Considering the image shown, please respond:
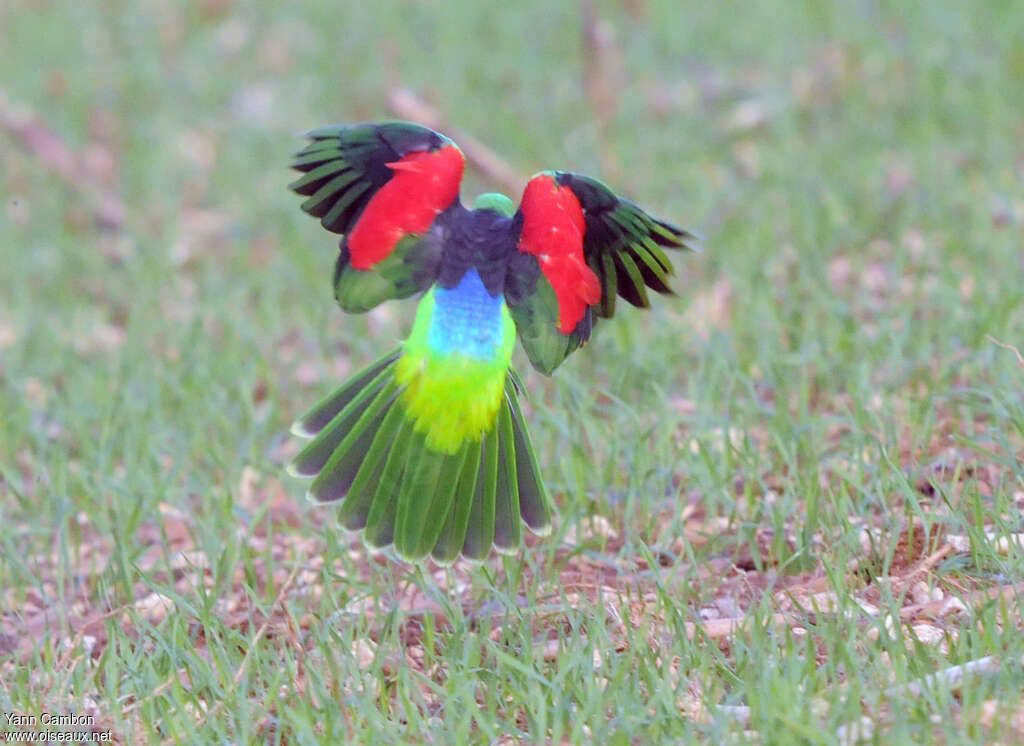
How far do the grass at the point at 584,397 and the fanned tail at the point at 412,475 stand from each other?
0.21 metres

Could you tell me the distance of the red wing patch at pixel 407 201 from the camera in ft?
8.48

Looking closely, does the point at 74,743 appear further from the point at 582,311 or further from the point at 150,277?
the point at 150,277

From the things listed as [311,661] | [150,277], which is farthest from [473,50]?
[311,661]

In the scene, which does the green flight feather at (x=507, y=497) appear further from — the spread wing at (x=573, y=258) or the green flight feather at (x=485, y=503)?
the spread wing at (x=573, y=258)

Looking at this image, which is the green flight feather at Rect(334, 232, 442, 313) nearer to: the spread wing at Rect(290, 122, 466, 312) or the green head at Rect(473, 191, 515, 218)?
the spread wing at Rect(290, 122, 466, 312)

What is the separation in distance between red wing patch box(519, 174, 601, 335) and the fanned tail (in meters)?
0.19

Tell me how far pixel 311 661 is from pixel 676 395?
1602mm

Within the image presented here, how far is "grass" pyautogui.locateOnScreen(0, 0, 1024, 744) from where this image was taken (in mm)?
2520

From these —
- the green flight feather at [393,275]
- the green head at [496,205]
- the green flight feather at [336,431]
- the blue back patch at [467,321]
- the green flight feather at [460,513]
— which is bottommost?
the green flight feather at [460,513]

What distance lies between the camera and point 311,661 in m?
2.69

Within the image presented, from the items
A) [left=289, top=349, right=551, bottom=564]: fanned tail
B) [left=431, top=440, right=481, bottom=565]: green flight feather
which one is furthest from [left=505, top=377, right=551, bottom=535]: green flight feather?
[left=431, top=440, right=481, bottom=565]: green flight feather

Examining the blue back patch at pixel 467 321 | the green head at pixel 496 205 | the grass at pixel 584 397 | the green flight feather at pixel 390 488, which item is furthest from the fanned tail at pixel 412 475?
the green head at pixel 496 205

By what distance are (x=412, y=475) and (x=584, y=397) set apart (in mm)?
1188

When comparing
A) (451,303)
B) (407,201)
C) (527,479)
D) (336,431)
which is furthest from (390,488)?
(407,201)
